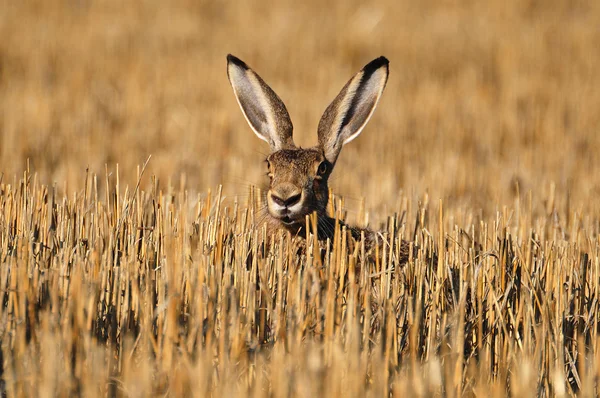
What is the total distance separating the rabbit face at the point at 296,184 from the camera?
185 inches

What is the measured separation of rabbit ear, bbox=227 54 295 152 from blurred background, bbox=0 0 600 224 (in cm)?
63

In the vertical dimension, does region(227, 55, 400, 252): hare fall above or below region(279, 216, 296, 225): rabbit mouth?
above

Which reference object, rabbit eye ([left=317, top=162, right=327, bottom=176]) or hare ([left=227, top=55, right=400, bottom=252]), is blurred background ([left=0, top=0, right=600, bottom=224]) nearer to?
hare ([left=227, top=55, right=400, bottom=252])

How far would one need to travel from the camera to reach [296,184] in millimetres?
4824

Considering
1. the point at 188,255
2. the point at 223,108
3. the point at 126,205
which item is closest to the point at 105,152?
the point at 223,108

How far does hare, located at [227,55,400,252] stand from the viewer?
4.79 metres

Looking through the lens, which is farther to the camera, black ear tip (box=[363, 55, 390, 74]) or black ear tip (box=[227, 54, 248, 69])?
black ear tip (box=[227, 54, 248, 69])

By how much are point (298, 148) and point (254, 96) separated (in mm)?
563

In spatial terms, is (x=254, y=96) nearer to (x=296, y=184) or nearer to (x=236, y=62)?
(x=236, y=62)

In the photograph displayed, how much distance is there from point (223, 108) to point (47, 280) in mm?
6761

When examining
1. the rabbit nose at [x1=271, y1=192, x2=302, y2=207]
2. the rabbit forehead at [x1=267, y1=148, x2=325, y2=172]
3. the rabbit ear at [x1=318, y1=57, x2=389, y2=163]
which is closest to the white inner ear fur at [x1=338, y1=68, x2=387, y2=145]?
the rabbit ear at [x1=318, y1=57, x2=389, y2=163]

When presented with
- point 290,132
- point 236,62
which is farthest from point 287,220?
point 236,62

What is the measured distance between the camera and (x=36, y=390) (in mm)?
3115

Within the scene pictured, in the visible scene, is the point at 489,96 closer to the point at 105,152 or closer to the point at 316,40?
the point at 316,40
